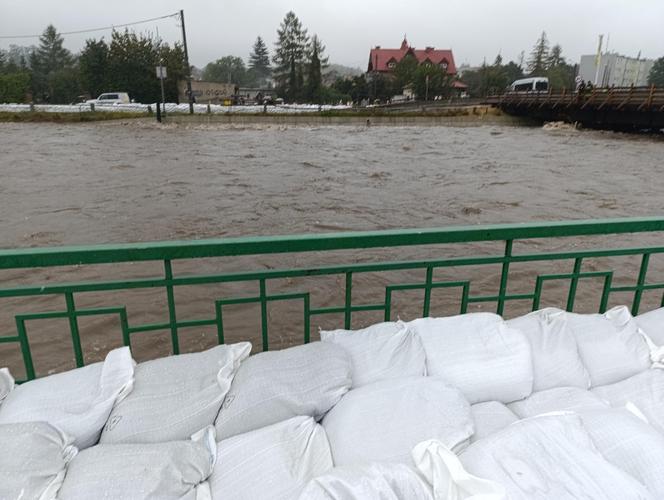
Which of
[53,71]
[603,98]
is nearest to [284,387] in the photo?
[603,98]

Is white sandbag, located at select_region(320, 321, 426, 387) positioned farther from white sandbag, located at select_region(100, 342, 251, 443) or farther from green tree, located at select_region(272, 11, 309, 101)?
green tree, located at select_region(272, 11, 309, 101)

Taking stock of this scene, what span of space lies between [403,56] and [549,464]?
2247 inches

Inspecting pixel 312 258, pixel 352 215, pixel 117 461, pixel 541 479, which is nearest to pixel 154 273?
pixel 312 258

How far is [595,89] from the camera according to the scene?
75.7 ft

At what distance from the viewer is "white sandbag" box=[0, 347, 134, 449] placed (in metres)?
1.28

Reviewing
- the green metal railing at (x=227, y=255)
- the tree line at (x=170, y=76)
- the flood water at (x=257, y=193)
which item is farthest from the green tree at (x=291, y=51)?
the green metal railing at (x=227, y=255)

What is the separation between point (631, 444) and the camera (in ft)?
4.04

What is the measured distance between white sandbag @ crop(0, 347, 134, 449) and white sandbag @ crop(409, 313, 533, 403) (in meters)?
0.95

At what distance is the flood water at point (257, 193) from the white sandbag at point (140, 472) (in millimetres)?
3016

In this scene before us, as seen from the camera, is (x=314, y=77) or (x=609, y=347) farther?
(x=314, y=77)

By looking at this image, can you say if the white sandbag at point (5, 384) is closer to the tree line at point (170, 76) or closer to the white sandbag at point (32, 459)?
the white sandbag at point (32, 459)

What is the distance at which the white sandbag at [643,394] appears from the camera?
1.50 meters

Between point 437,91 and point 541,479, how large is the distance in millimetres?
46236

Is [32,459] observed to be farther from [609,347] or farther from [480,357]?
[609,347]
